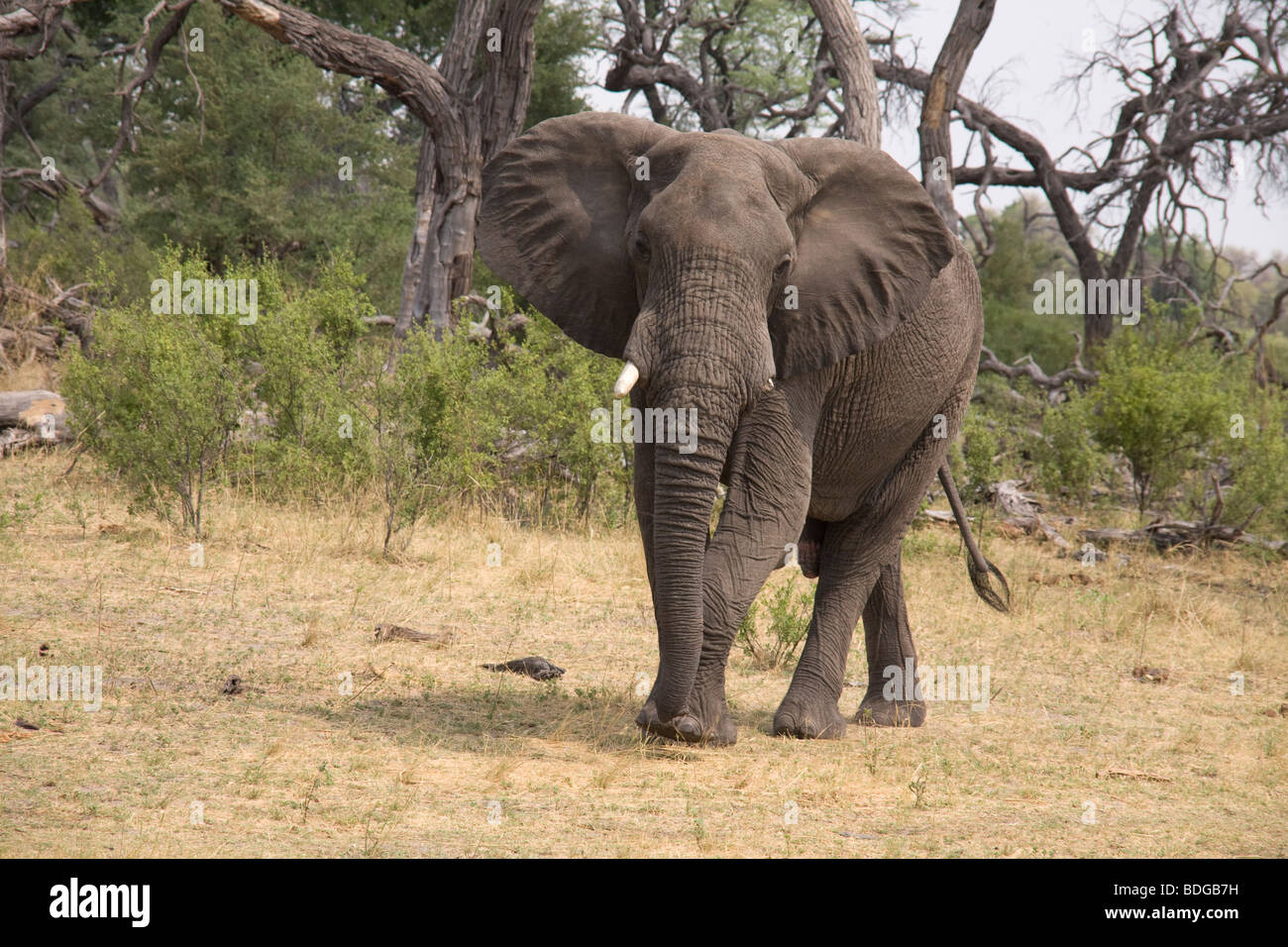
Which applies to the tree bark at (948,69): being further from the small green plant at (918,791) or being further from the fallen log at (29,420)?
the small green plant at (918,791)

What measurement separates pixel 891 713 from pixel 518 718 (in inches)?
82.1

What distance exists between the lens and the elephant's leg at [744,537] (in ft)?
18.1

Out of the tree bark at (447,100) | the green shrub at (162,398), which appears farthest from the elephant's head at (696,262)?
the tree bark at (447,100)

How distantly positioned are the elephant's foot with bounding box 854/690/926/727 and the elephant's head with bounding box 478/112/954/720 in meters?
2.00

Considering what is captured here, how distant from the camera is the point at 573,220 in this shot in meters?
5.91

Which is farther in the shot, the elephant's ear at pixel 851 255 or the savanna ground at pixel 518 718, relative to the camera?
the elephant's ear at pixel 851 255

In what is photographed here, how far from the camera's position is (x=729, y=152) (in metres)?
5.31

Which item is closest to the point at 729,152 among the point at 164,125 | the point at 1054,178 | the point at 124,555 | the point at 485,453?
the point at 124,555

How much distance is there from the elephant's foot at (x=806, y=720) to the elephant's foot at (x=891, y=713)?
55 centimetres

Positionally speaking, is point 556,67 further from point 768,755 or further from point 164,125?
point 768,755

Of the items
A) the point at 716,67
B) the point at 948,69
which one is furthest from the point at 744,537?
the point at 716,67

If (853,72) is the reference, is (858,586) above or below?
below

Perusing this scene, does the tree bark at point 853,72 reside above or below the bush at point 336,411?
above

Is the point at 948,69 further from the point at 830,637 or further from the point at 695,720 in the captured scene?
the point at 695,720
